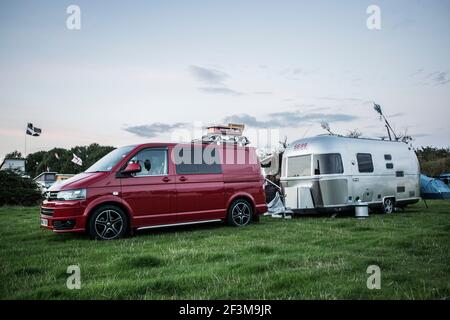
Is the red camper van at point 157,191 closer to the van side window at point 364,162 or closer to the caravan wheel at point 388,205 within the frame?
the van side window at point 364,162

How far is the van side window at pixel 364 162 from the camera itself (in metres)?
12.8

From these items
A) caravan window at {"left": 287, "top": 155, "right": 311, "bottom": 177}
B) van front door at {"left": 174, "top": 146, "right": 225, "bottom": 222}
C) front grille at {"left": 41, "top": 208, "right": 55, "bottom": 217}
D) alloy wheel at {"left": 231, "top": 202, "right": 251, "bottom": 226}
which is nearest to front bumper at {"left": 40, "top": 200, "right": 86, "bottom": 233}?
front grille at {"left": 41, "top": 208, "right": 55, "bottom": 217}

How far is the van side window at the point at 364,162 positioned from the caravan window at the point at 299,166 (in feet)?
5.36

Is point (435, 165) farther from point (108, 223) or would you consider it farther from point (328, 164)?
point (108, 223)

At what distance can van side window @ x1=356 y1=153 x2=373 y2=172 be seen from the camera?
12.8m

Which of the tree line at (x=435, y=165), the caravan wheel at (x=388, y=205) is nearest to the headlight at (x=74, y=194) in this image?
the caravan wheel at (x=388, y=205)

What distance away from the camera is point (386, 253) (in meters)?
6.23

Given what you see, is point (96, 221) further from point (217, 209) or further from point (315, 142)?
point (315, 142)

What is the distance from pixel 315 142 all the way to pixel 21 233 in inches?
338

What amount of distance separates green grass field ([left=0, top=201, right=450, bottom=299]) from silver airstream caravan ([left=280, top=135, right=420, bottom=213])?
3415 mm

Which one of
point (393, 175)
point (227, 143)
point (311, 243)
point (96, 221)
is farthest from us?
point (393, 175)

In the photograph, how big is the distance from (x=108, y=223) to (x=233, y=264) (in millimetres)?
3780

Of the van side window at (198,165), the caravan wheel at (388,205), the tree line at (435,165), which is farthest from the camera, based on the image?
the tree line at (435,165)
